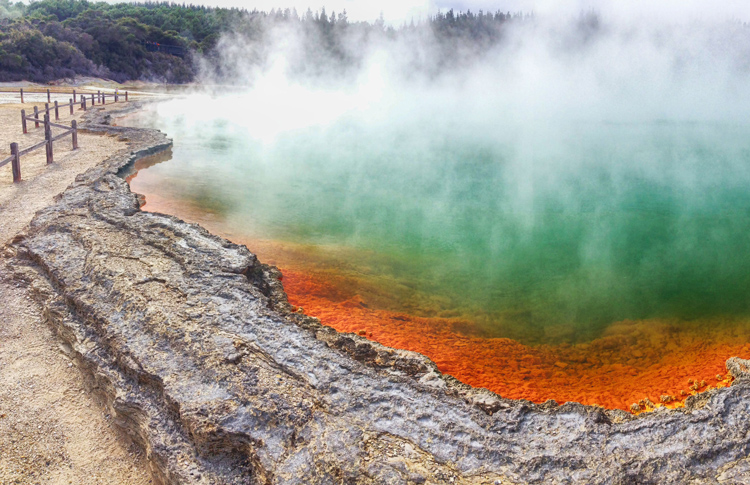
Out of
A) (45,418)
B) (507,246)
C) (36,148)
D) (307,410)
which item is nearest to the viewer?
(307,410)

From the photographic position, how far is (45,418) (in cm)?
300

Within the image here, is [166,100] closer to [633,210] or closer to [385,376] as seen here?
[633,210]

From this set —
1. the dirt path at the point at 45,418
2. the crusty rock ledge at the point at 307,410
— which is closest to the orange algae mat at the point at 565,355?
the crusty rock ledge at the point at 307,410

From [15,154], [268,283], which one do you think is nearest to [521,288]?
[268,283]

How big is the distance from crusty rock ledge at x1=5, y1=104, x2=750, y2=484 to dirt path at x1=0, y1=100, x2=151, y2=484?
0.11m

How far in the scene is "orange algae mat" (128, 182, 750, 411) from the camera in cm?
396

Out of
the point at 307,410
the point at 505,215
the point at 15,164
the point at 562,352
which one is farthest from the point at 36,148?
the point at 562,352

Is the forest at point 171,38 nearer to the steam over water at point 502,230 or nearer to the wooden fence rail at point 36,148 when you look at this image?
the steam over water at point 502,230

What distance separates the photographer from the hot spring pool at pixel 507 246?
14.5 feet

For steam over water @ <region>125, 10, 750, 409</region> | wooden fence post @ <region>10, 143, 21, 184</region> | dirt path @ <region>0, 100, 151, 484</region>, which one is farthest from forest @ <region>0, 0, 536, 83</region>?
dirt path @ <region>0, 100, 151, 484</region>

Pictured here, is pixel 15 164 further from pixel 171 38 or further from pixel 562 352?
pixel 171 38

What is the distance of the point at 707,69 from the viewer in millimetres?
37969

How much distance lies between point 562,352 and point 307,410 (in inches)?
101

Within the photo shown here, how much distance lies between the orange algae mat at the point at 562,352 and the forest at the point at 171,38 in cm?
2390
